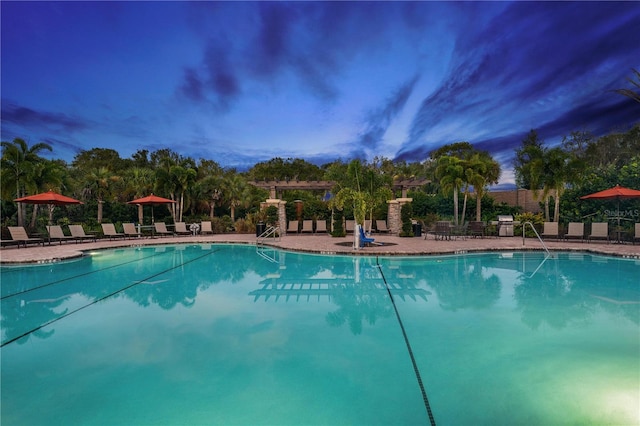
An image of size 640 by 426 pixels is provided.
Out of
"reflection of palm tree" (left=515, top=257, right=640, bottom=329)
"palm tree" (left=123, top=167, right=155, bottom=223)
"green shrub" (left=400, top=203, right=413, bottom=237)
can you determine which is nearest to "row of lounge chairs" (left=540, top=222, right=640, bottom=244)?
"reflection of palm tree" (left=515, top=257, right=640, bottom=329)

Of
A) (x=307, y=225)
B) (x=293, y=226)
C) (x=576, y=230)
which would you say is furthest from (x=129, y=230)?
(x=576, y=230)

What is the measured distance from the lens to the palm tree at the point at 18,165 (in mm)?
15992

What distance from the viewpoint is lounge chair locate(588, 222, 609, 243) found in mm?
13556

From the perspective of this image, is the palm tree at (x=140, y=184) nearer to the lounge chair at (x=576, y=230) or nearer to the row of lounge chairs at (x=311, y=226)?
the row of lounge chairs at (x=311, y=226)

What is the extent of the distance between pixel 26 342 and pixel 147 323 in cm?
146

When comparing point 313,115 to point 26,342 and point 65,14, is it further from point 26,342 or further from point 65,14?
point 26,342

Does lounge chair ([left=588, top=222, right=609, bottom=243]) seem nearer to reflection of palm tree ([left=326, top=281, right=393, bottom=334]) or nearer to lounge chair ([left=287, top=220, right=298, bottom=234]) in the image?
reflection of palm tree ([left=326, top=281, right=393, bottom=334])

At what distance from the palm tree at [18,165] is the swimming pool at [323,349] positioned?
10783 millimetres

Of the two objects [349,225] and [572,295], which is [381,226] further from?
[572,295]

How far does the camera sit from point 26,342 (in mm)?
4586

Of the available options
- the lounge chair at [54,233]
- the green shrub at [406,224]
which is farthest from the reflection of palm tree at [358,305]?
the lounge chair at [54,233]

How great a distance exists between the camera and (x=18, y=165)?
16312mm

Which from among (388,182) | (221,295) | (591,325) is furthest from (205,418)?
(388,182)

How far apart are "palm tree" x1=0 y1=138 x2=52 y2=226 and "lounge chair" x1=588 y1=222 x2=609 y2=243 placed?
2524cm
